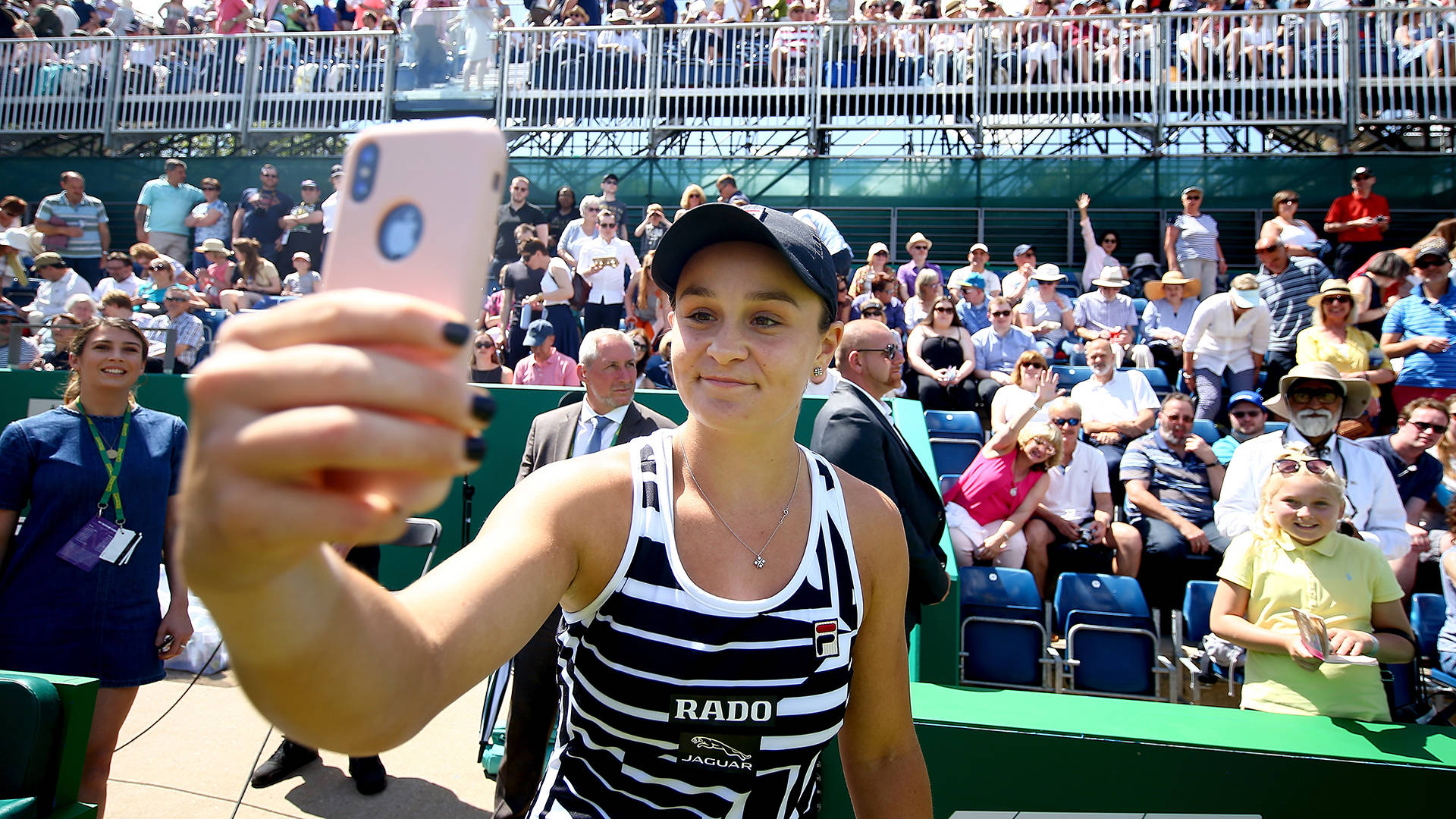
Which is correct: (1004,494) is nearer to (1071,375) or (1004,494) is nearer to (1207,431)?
(1207,431)

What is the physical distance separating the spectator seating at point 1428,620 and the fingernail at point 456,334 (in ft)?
18.8

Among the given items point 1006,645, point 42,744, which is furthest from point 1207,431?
point 42,744

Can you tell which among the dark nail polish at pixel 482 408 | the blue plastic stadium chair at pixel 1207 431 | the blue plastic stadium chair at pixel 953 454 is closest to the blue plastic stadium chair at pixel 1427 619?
the blue plastic stadium chair at pixel 1207 431

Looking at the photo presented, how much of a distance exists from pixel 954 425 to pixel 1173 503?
6.09ft

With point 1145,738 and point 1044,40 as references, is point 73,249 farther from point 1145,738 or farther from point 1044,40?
point 1145,738

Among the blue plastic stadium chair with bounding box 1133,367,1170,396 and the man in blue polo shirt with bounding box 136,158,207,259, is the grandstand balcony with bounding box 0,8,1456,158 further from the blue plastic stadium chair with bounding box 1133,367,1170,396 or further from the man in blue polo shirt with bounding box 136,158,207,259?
the blue plastic stadium chair with bounding box 1133,367,1170,396

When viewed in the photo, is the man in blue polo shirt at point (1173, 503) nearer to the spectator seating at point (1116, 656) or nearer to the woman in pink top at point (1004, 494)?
the woman in pink top at point (1004, 494)

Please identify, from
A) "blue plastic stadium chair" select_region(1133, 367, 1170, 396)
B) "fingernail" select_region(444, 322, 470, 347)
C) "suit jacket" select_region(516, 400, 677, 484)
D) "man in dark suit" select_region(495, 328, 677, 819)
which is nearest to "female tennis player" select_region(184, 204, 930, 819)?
"fingernail" select_region(444, 322, 470, 347)

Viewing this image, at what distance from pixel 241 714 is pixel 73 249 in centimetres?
1053

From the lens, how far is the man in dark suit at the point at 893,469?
3.57 m

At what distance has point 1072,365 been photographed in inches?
379

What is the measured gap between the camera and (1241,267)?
1349cm

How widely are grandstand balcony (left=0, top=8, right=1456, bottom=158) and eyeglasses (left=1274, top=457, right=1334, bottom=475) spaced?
424 inches

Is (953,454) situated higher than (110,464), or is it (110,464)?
(110,464)
